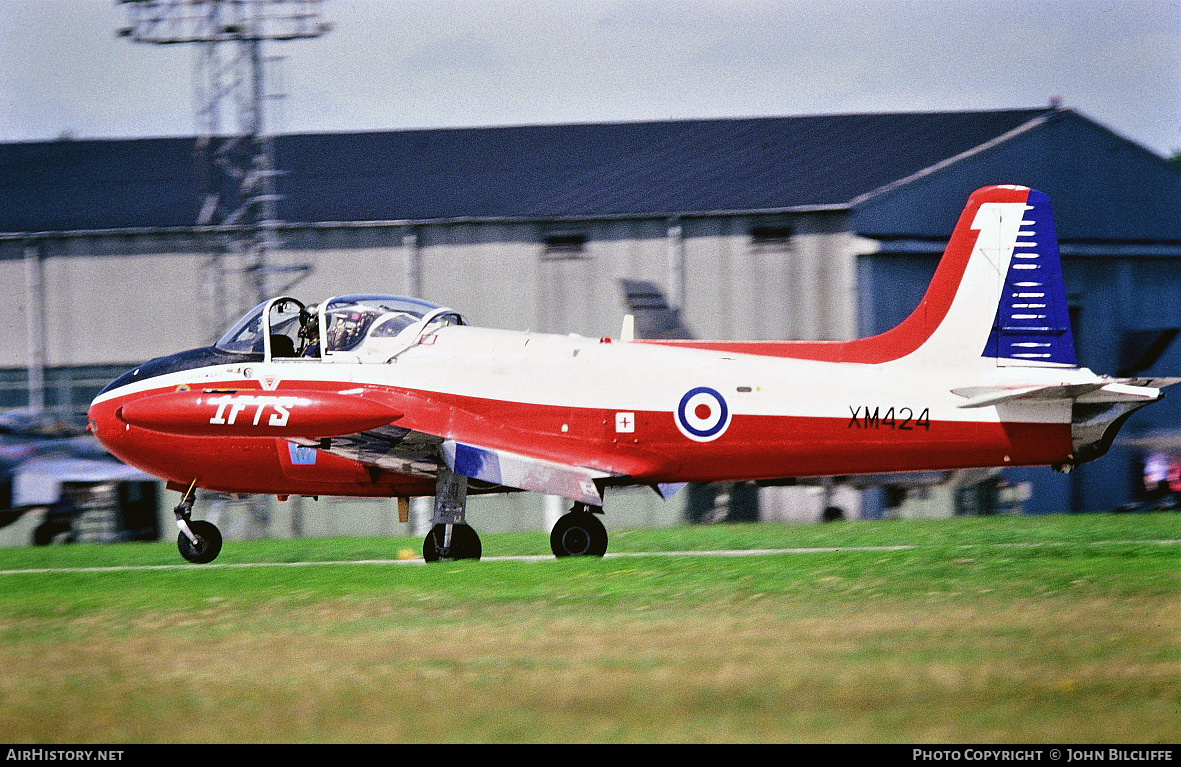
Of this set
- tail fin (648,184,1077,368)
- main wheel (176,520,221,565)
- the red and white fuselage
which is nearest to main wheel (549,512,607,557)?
the red and white fuselage

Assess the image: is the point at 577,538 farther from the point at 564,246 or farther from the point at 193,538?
the point at 564,246

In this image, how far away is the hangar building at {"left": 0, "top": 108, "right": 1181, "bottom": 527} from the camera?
26.0m

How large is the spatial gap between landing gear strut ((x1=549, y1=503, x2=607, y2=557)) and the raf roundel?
136 cm

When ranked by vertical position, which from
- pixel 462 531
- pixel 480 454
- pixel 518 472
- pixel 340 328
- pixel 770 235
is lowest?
pixel 462 531

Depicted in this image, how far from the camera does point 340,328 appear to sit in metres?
14.8

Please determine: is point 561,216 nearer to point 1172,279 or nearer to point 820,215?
point 820,215

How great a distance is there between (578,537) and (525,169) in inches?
655

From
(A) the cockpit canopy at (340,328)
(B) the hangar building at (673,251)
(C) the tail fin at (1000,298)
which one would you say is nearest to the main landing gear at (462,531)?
(A) the cockpit canopy at (340,328)

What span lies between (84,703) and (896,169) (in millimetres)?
22301

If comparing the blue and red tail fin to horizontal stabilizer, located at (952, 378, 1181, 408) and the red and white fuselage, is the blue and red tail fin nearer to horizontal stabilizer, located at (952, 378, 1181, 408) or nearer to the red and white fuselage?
the red and white fuselage

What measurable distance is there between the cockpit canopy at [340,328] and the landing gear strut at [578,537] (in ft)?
8.44

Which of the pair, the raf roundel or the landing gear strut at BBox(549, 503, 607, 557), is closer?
the raf roundel

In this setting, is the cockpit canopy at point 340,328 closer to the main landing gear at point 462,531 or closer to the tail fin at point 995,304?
the main landing gear at point 462,531

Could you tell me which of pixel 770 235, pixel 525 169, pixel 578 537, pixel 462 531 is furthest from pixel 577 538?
pixel 525 169
